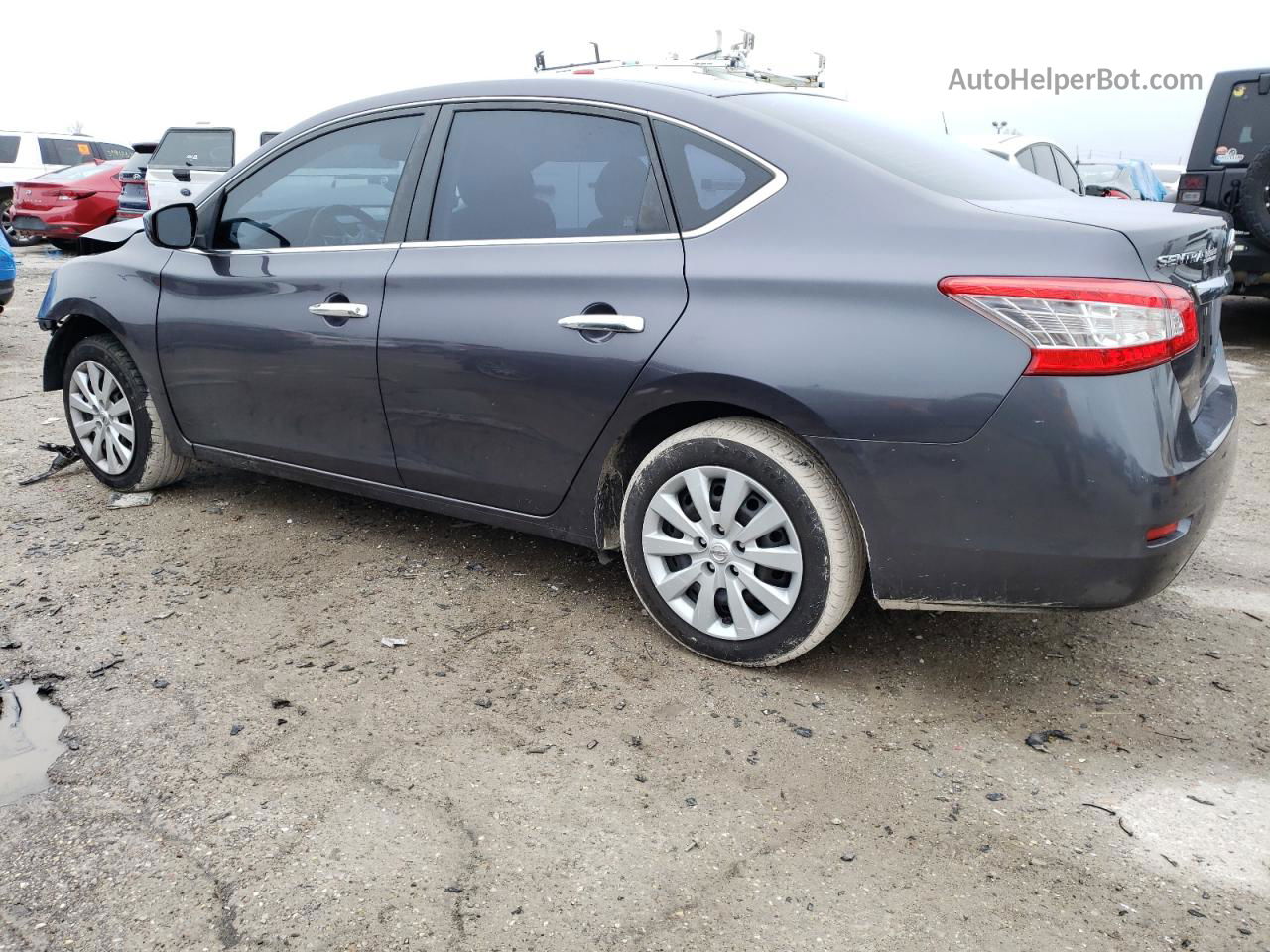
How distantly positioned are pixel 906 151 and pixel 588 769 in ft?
6.43

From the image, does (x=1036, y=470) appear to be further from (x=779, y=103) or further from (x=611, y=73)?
(x=611, y=73)

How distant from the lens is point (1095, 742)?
9.18 feet

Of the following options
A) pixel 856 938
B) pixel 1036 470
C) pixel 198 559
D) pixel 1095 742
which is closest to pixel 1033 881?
pixel 856 938

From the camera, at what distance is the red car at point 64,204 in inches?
656

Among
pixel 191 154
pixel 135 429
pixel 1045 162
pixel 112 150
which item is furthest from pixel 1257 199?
pixel 112 150

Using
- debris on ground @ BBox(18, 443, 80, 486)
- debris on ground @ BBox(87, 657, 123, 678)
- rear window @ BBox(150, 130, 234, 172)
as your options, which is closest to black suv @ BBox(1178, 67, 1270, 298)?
debris on ground @ BBox(18, 443, 80, 486)

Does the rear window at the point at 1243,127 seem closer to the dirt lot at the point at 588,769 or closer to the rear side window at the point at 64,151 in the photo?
the dirt lot at the point at 588,769

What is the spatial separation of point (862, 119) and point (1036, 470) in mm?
1386

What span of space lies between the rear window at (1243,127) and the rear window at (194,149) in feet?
37.1

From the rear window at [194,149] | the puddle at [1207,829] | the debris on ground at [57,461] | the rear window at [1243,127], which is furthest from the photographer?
the rear window at [194,149]

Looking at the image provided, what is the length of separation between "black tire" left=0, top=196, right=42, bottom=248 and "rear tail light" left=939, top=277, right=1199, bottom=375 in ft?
58.7

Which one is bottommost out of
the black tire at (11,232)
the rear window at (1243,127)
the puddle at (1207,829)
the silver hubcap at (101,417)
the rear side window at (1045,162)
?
the black tire at (11,232)

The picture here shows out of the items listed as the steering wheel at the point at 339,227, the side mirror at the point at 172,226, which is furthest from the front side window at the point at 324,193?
the side mirror at the point at 172,226

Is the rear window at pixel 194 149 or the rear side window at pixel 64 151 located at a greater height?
the rear window at pixel 194 149
